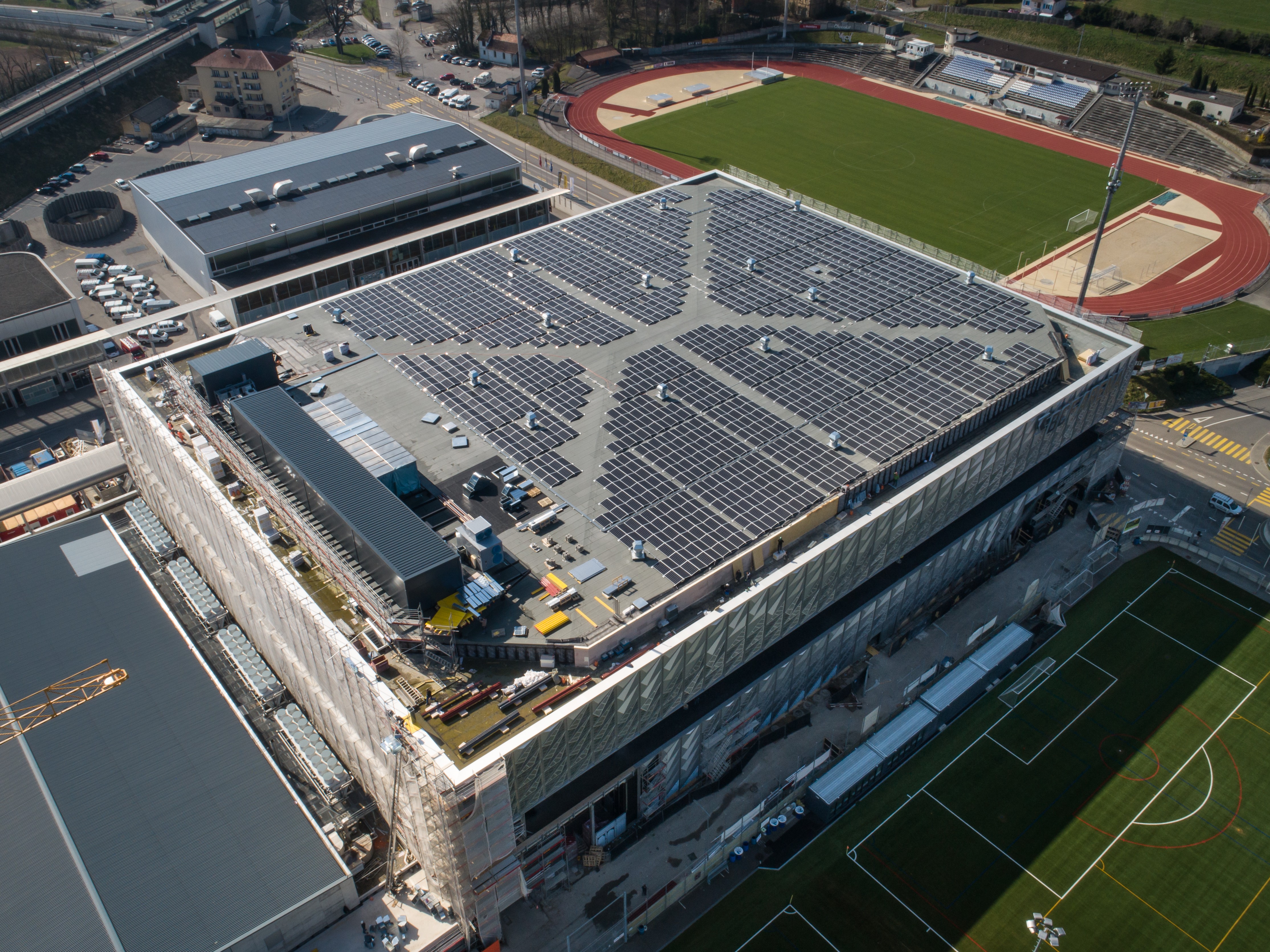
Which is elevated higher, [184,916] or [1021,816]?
[184,916]

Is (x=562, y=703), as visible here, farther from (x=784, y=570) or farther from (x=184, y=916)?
(x=184, y=916)

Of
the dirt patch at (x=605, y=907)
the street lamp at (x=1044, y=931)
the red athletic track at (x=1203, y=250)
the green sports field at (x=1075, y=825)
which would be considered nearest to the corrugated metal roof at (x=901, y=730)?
the green sports field at (x=1075, y=825)

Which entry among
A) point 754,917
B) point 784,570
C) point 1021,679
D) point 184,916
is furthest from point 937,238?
point 184,916

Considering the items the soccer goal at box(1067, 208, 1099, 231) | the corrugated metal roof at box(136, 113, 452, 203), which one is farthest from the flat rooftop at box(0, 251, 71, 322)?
the soccer goal at box(1067, 208, 1099, 231)

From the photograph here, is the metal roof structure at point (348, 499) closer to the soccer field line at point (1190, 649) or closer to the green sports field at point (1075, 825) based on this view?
the green sports field at point (1075, 825)

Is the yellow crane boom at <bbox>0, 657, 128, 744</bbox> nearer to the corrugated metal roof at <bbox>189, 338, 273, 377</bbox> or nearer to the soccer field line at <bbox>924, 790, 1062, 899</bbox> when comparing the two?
the corrugated metal roof at <bbox>189, 338, 273, 377</bbox>

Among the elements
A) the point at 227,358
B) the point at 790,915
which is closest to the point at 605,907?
the point at 790,915
